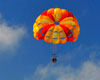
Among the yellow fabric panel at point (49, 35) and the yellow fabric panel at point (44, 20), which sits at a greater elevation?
the yellow fabric panel at point (44, 20)

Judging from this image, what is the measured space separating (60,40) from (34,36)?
177 inches

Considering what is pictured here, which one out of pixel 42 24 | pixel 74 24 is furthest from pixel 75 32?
pixel 42 24

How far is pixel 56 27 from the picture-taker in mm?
68000

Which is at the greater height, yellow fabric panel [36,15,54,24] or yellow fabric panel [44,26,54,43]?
yellow fabric panel [36,15,54,24]

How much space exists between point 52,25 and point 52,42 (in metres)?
2.82

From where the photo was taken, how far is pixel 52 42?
67750 mm

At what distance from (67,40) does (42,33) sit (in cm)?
423

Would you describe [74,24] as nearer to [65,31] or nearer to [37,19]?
[65,31]

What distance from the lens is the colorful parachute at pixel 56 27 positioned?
67875 millimetres

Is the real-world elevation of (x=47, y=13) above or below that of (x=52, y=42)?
above

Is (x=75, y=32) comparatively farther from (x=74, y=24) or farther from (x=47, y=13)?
(x=47, y=13)

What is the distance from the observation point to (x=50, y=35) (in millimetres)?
68188

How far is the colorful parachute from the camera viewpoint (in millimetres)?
67875

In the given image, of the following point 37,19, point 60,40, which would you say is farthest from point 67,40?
point 37,19
